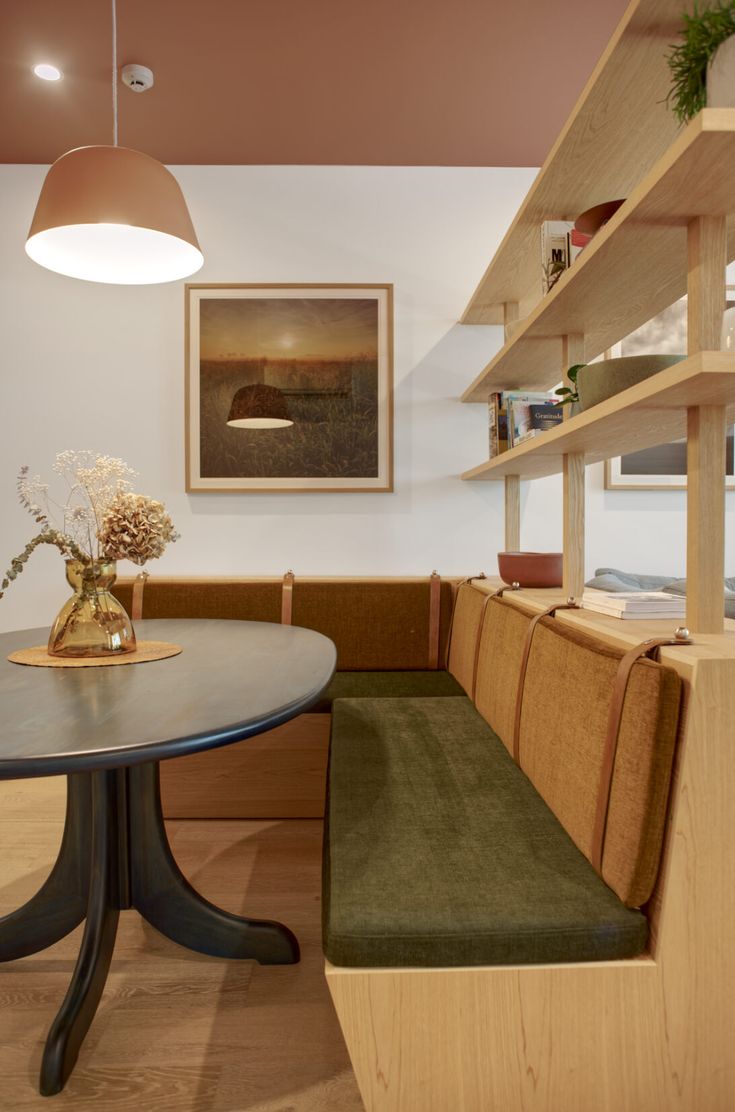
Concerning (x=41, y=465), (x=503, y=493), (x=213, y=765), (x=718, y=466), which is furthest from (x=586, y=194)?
(x=41, y=465)

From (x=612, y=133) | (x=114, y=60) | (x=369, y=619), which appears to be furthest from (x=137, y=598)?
(x=612, y=133)

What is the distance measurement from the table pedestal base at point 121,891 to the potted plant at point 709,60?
5.55 ft

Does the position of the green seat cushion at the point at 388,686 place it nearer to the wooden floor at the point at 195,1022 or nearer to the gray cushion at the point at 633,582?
the wooden floor at the point at 195,1022

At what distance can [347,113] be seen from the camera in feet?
8.01

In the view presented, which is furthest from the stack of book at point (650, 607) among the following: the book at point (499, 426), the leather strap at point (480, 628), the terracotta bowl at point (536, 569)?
the book at point (499, 426)

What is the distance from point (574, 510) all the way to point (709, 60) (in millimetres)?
1107

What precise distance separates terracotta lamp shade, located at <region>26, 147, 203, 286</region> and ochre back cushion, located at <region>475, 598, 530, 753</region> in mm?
1297

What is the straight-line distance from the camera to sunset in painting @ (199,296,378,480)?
9.18 ft

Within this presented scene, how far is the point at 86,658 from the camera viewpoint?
150 centimetres

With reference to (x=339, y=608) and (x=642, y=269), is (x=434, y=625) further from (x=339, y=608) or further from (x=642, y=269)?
(x=642, y=269)

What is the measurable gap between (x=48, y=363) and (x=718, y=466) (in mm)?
2743

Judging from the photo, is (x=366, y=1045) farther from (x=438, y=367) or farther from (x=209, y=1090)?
(x=438, y=367)

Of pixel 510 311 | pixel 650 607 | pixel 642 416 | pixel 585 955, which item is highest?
pixel 510 311

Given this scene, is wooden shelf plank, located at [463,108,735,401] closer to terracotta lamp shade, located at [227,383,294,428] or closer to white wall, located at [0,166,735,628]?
white wall, located at [0,166,735,628]
